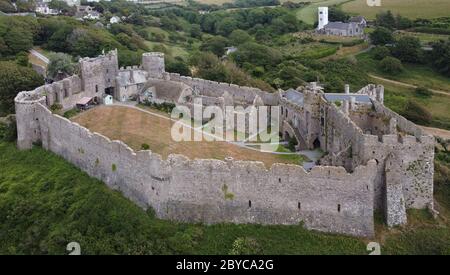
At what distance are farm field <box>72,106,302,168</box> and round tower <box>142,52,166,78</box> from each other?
5.73m

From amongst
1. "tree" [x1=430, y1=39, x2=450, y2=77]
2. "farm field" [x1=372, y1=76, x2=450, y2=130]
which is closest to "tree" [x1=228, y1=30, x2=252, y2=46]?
"farm field" [x1=372, y1=76, x2=450, y2=130]

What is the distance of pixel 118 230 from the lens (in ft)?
110

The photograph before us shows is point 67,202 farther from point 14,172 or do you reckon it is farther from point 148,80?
point 148,80

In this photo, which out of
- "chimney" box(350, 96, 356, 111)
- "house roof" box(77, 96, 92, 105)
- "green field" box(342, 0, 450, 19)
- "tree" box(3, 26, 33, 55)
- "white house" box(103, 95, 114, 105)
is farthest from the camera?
"green field" box(342, 0, 450, 19)

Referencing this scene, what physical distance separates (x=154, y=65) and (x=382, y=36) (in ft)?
161

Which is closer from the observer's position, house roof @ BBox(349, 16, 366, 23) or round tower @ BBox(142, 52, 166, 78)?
round tower @ BBox(142, 52, 166, 78)

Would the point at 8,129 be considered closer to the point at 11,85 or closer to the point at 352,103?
the point at 11,85

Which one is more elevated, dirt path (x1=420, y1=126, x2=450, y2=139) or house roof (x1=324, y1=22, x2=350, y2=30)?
house roof (x1=324, y1=22, x2=350, y2=30)

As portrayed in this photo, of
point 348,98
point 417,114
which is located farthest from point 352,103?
point 417,114

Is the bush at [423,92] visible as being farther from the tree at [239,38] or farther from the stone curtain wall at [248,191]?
the stone curtain wall at [248,191]

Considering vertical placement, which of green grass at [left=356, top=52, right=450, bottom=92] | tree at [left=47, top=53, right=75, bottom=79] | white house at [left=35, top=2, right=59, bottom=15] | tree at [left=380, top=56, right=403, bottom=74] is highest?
white house at [left=35, top=2, right=59, bottom=15]

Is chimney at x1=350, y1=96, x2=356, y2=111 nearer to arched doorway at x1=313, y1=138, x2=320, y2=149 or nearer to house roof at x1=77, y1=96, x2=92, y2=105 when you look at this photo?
arched doorway at x1=313, y1=138, x2=320, y2=149

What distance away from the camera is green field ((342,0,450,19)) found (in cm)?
9950

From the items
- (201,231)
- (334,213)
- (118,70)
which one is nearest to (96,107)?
(118,70)
